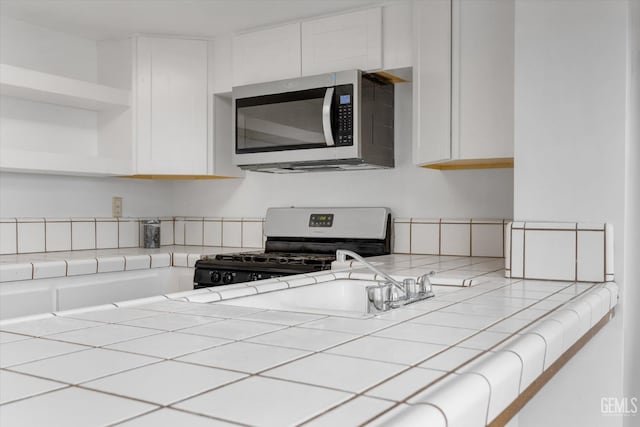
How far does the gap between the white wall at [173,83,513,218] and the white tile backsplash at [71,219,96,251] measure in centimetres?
69

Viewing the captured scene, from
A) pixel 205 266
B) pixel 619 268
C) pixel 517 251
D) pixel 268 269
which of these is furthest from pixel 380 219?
pixel 619 268

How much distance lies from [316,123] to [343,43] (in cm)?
41

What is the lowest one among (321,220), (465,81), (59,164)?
(321,220)

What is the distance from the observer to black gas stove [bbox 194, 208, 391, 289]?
8.71ft

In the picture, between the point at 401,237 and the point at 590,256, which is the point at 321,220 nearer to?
the point at 401,237

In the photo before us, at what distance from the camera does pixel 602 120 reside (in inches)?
71.5

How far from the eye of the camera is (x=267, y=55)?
301 cm

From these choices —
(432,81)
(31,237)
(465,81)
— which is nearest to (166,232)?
(31,237)

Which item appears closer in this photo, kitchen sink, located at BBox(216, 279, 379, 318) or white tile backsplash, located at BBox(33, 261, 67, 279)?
kitchen sink, located at BBox(216, 279, 379, 318)

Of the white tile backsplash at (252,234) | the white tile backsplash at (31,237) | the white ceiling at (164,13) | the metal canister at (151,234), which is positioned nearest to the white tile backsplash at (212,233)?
the white tile backsplash at (252,234)

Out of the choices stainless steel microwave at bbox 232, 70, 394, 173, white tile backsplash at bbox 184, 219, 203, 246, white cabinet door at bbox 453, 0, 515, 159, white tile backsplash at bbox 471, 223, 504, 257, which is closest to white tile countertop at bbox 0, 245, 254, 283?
white tile backsplash at bbox 184, 219, 203, 246

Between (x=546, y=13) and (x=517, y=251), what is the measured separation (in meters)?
0.78

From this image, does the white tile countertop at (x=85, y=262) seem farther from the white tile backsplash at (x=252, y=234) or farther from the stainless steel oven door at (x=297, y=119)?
the stainless steel oven door at (x=297, y=119)

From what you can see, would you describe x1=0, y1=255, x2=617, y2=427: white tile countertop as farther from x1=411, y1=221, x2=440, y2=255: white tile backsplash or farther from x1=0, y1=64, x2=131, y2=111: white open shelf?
x1=0, y1=64, x2=131, y2=111: white open shelf
